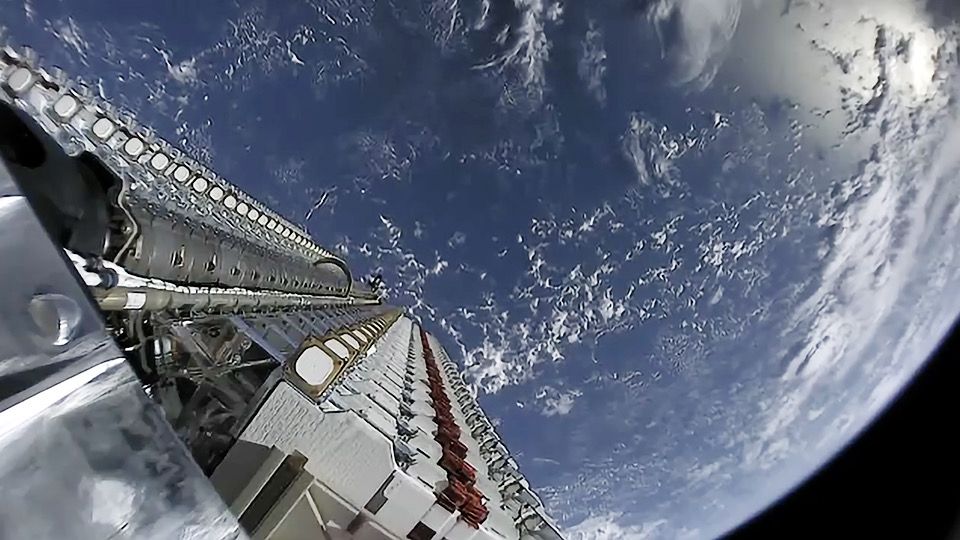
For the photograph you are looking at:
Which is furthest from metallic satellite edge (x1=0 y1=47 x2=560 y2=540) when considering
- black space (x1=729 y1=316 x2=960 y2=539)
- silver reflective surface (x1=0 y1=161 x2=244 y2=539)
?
black space (x1=729 y1=316 x2=960 y2=539)

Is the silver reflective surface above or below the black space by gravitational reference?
below

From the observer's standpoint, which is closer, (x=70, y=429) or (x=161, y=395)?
(x=70, y=429)

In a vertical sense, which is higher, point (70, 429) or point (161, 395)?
point (70, 429)

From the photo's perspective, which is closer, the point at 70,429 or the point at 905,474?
the point at 70,429

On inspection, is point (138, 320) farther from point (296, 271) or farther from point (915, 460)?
point (296, 271)

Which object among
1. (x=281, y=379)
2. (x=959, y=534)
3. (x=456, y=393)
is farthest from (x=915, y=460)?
(x=456, y=393)

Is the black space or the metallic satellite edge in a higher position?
the black space

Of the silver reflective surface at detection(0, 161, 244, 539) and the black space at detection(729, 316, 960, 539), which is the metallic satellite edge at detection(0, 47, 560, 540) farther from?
the black space at detection(729, 316, 960, 539)
